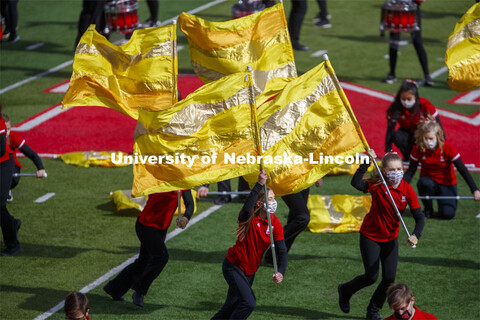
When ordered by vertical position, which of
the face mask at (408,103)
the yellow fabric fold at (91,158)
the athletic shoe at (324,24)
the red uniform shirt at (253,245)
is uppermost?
the red uniform shirt at (253,245)

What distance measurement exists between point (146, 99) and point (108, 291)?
2244 millimetres

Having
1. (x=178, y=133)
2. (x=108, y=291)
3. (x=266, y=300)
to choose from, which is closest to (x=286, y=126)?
(x=178, y=133)

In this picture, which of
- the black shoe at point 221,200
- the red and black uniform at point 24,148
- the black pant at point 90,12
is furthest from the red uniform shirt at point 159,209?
the black pant at point 90,12

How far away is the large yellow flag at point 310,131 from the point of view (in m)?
8.43

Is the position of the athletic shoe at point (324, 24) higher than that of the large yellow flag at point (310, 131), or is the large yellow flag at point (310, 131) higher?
the large yellow flag at point (310, 131)

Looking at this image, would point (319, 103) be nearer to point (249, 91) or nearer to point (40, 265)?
point (249, 91)

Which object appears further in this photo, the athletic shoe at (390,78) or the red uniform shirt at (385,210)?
the athletic shoe at (390,78)

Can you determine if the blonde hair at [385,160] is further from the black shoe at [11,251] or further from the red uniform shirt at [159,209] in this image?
the black shoe at [11,251]

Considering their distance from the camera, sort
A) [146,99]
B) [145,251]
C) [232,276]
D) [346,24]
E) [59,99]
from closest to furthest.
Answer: [232,276] < [145,251] < [146,99] < [59,99] < [346,24]

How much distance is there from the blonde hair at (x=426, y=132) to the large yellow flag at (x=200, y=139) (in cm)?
351

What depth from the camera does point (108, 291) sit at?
9.49 m

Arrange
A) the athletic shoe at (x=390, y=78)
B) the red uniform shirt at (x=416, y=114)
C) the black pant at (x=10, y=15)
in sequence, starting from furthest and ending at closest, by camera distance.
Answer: the black pant at (x=10, y=15)
the athletic shoe at (x=390, y=78)
the red uniform shirt at (x=416, y=114)

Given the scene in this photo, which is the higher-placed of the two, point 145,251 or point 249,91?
point 249,91

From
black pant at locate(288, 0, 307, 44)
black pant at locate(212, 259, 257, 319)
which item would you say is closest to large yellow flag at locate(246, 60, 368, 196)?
black pant at locate(212, 259, 257, 319)
